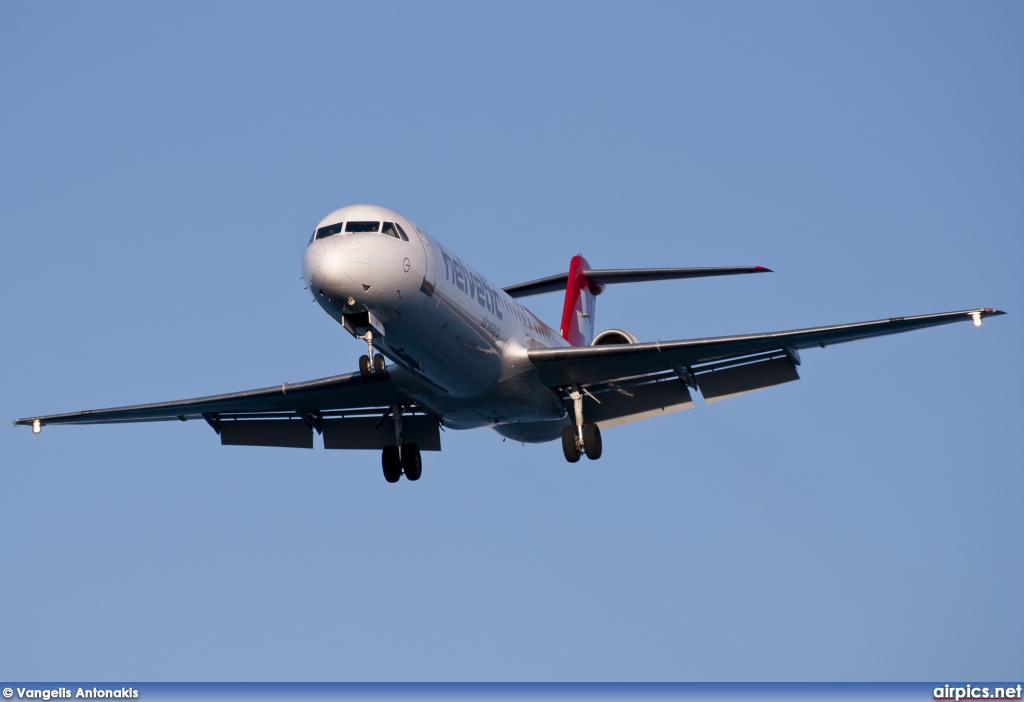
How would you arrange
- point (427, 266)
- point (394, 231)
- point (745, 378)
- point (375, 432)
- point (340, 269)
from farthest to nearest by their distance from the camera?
point (375, 432), point (745, 378), point (427, 266), point (394, 231), point (340, 269)

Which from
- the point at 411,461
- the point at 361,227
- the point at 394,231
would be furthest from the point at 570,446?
the point at 361,227

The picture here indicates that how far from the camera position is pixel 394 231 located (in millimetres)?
24297

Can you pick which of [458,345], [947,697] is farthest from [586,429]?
[947,697]

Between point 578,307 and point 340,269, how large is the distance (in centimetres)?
1244

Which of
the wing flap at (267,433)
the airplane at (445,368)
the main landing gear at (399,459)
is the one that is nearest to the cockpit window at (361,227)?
the airplane at (445,368)

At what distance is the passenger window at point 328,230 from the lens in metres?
23.9

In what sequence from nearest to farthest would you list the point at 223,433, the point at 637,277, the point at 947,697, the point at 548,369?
1. the point at 947,697
2. the point at 548,369
3. the point at 223,433
4. the point at 637,277

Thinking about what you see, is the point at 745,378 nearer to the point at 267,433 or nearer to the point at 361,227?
the point at 361,227

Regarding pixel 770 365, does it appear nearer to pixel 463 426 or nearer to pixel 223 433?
pixel 463 426

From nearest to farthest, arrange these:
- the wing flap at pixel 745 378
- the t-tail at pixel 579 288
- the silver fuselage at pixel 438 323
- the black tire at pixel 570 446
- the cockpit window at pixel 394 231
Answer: the silver fuselage at pixel 438 323
the cockpit window at pixel 394 231
the black tire at pixel 570 446
the wing flap at pixel 745 378
the t-tail at pixel 579 288

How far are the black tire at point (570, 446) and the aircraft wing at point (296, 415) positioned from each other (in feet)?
10.5

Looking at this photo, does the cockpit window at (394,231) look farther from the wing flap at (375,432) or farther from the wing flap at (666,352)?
the wing flap at (375,432)

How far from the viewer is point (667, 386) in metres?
28.9

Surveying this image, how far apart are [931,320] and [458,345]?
26.6 ft
